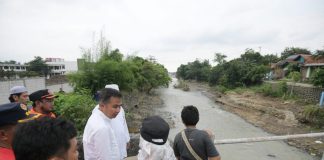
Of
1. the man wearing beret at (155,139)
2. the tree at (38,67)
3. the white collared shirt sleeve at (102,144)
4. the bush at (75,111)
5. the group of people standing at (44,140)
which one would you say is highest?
the tree at (38,67)

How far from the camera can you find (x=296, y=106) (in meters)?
16.7

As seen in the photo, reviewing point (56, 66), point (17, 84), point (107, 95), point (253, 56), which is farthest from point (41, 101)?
point (56, 66)

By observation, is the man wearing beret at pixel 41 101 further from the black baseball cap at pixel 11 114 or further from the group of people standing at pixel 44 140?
the group of people standing at pixel 44 140

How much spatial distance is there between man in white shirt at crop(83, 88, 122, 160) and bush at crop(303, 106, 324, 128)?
1325 cm

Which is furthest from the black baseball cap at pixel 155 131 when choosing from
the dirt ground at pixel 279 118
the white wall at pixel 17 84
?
the dirt ground at pixel 279 118

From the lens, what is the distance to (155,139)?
1891 millimetres

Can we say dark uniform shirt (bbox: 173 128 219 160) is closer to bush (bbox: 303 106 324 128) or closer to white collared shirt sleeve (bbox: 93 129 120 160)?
white collared shirt sleeve (bbox: 93 129 120 160)

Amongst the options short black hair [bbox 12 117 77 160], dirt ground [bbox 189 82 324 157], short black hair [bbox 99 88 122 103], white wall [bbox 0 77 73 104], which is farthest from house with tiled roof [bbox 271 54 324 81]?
Result: short black hair [bbox 12 117 77 160]

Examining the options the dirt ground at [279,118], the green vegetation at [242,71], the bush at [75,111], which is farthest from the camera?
the green vegetation at [242,71]

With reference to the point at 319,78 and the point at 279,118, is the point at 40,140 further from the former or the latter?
the point at 319,78

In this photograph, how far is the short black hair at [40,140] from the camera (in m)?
1.18

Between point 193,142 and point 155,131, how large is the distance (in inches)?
25.4

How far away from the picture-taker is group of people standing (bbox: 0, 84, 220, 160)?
1201 mm

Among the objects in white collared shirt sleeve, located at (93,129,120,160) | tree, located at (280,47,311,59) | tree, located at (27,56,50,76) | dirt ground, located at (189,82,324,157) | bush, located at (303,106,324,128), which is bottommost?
dirt ground, located at (189,82,324,157)
